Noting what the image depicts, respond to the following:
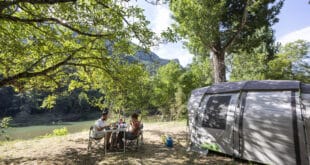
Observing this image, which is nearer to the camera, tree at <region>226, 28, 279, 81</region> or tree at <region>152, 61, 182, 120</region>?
tree at <region>226, 28, 279, 81</region>

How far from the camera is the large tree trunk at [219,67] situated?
8.84 m

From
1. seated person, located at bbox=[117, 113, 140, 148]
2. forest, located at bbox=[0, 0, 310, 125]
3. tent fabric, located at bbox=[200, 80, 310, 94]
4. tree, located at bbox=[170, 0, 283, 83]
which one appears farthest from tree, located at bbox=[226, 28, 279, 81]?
seated person, located at bbox=[117, 113, 140, 148]

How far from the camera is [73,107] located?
147 ft

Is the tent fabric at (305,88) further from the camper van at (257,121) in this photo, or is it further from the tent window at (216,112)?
the tent window at (216,112)

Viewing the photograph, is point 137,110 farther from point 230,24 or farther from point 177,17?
point 230,24

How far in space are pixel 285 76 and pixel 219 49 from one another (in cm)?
1342

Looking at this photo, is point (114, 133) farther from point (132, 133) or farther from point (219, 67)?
point (219, 67)

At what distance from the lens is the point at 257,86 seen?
4727 mm

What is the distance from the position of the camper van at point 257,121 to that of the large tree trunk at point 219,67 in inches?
134

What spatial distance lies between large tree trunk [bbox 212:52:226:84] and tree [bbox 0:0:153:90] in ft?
14.5

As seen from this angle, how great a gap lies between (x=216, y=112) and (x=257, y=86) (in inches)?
44.9

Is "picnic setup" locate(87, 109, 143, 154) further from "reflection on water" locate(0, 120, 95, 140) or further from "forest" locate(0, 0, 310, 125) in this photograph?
"reflection on water" locate(0, 120, 95, 140)

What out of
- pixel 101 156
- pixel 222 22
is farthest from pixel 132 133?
pixel 222 22

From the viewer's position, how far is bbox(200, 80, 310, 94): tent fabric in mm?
4238
